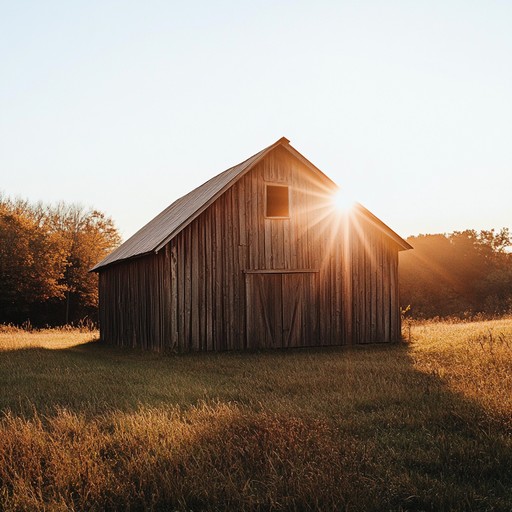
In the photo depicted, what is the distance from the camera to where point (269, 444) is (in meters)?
5.60

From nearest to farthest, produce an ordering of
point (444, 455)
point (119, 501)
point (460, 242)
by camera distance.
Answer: point (119, 501), point (444, 455), point (460, 242)

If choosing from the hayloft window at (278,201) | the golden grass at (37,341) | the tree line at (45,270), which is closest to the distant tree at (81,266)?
the tree line at (45,270)

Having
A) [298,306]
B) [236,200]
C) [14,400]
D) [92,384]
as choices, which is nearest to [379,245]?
[298,306]

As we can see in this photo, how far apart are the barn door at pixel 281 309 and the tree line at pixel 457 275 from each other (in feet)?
100

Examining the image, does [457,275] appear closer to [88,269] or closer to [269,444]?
[88,269]

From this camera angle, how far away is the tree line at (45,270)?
3991 centimetres

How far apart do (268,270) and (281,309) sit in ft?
4.35

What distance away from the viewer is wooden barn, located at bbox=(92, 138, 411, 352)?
17203 millimetres

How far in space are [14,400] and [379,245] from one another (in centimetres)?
1375

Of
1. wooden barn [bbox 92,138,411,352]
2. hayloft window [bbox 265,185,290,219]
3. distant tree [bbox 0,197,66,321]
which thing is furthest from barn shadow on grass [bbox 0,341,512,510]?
distant tree [bbox 0,197,66,321]

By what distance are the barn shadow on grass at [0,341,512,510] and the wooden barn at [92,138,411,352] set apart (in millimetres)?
3097

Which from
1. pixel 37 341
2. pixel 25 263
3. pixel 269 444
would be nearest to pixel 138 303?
pixel 37 341

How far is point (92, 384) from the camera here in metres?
10.4

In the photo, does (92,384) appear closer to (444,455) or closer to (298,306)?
(444,455)
